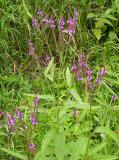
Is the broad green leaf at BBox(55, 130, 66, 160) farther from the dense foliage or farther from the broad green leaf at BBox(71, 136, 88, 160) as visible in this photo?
the dense foliage

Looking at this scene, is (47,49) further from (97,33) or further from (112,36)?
(112,36)

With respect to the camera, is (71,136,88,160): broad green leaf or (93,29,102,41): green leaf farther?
(93,29,102,41): green leaf

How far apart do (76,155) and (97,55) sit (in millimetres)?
1807

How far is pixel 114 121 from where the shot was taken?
8.20 feet

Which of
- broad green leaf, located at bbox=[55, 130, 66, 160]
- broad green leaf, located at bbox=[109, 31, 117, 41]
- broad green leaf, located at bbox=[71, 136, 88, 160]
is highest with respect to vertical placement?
broad green leaf, located at bbox=[109, 31, 117, 41]

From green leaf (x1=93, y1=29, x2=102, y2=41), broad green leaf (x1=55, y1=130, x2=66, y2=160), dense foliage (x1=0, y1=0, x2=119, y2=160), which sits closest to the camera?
broad green leaf (x1=55, y1=130, x2=66, y2=160)

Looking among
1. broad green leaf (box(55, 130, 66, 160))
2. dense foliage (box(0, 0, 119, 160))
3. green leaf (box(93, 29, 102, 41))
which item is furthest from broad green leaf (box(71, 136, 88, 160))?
green leaf (box(93, 29, 102, 41))

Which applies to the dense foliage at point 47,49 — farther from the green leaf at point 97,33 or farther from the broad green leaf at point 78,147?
the broad green leaf at point 78,147

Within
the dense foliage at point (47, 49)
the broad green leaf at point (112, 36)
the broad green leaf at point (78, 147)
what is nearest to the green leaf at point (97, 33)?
the dense foliage at point (47, 49)

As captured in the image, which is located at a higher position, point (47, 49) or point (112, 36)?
point (112, 36)

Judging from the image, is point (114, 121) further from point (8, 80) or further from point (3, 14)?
point (3, 14)

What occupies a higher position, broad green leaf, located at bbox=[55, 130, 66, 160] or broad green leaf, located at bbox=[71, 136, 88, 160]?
broad green leaf, located at bbox=[55, 130, 66, 160]

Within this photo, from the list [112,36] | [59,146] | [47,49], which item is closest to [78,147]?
[59,146]

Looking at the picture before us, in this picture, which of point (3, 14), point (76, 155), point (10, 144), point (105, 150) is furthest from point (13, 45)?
point (76, 155)
